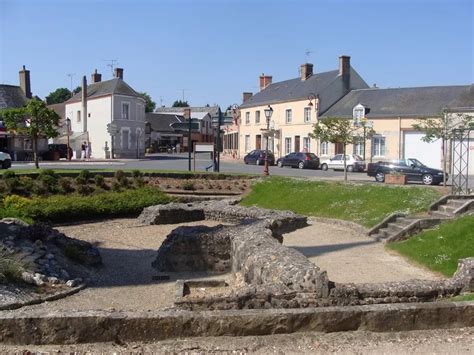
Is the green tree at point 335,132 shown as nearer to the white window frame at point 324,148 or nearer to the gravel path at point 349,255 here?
the gravel path at point 349,255

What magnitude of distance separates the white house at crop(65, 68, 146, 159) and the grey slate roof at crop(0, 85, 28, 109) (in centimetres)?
566

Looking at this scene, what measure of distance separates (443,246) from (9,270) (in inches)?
356

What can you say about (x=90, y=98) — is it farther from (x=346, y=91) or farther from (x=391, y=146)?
(x=391, y=146)

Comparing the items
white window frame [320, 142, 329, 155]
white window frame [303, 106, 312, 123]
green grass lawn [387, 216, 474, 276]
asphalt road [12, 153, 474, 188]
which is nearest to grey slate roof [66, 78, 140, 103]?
asphalt road [12, 153, 474, 188]

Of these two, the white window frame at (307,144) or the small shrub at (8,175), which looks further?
the white window frame at (307,144)

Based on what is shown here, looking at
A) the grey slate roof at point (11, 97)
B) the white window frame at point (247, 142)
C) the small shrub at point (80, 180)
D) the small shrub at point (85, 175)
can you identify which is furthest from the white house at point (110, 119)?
the small shrub at point (80, 180)

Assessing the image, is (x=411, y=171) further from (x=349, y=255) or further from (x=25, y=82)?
(x=25, y=82)

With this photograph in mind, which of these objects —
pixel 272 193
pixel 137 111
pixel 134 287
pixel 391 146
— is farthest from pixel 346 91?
pixel 134 287

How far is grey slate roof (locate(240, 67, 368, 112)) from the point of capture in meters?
50.5

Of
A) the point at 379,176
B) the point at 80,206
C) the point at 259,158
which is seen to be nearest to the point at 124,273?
the point at 80,206

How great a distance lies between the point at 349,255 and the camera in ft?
45.2

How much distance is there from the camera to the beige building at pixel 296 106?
50.6 meters

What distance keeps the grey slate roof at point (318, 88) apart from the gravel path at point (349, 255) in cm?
3307

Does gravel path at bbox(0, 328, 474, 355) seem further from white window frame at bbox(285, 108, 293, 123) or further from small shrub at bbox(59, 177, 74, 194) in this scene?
white window frame at bbox(285, 108, 293, 123)
